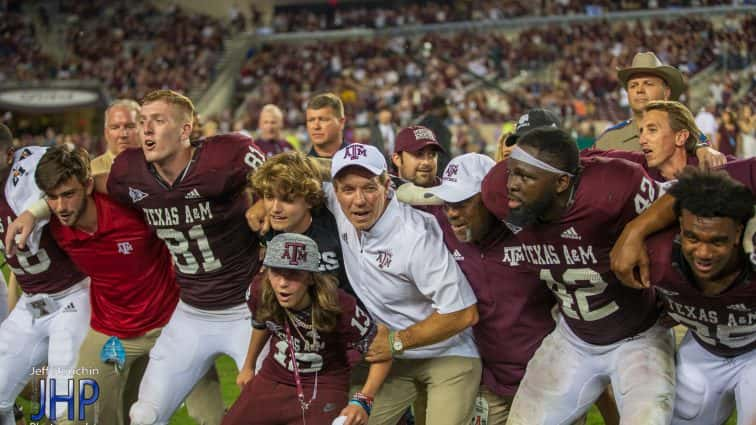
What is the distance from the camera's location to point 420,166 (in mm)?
6234

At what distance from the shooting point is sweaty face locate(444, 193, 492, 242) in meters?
4.72

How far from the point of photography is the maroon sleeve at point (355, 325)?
4.61 metres

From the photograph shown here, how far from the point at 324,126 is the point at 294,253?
2789 mm

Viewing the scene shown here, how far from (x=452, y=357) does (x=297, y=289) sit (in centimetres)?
103

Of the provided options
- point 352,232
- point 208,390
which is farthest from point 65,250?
point 352,232

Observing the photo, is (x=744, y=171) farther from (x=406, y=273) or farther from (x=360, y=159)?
(x=360, y=159)

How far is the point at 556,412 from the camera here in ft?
15.3

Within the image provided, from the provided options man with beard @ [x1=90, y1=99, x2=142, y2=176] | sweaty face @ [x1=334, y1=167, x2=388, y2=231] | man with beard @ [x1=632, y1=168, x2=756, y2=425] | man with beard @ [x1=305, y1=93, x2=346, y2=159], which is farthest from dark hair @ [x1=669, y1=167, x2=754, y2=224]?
man with beard @ [x1=90, y1=99, x2=142, y2=176]

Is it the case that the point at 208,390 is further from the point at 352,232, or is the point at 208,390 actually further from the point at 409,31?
the point at 409,31

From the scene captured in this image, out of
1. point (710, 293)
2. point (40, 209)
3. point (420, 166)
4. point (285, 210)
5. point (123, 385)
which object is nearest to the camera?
point (710, 293)

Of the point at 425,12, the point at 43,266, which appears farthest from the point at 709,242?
the point at 425,12

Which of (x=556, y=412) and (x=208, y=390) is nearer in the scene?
(x=556, y=412)

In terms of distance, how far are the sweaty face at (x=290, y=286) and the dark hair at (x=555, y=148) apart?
49.6 inches

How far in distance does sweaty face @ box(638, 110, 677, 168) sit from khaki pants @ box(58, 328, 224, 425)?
315 centimetres
